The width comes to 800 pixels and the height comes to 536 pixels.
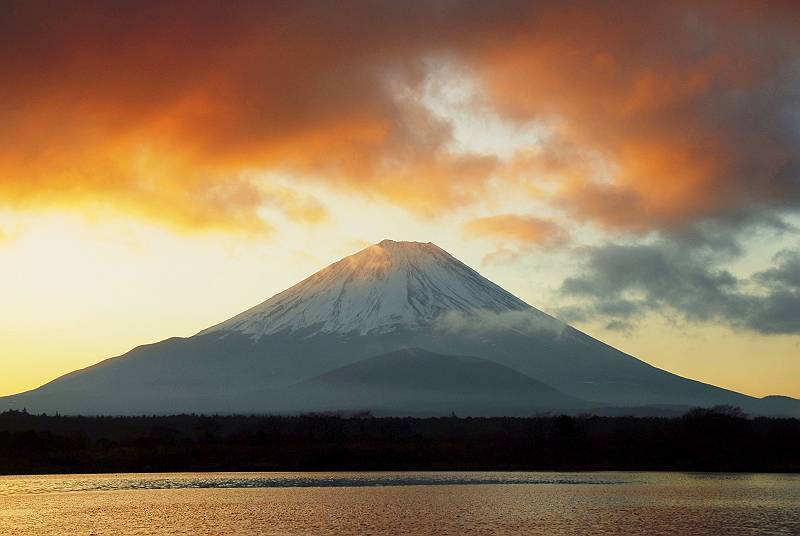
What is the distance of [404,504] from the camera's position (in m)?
58.7

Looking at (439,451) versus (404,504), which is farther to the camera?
(439,451)

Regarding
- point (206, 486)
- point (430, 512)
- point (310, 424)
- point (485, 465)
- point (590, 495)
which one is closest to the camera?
point (430, 512)

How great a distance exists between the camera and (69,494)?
64438 millimetres

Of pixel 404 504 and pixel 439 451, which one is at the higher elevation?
pixel 439 451

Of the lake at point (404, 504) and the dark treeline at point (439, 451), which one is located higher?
the dark treeline at point (439, 451)

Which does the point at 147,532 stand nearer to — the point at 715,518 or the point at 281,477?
the point at 715,518

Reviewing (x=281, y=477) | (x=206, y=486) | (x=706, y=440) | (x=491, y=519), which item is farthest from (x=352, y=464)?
(x=491, y=519)

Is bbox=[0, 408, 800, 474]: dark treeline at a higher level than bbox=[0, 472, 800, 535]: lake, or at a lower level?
higher

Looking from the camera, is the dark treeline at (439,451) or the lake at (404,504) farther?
the dark treeline at (439,451)

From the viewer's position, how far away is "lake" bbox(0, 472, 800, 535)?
4928cm

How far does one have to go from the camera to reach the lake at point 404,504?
49.3 m

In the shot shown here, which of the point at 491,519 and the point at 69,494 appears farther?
the point at 69,494

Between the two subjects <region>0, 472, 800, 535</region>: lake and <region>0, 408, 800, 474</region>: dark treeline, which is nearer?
<region>0, 472, 800, 535</region>: lake

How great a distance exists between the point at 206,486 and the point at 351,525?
74.7 ft
